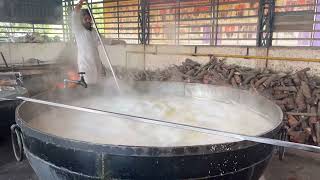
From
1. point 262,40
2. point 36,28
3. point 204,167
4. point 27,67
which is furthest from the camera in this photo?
point 36,28

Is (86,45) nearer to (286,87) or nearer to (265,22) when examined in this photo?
(286,87)

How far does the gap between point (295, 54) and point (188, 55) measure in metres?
2.32

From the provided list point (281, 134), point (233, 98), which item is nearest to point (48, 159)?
point (281, 134)

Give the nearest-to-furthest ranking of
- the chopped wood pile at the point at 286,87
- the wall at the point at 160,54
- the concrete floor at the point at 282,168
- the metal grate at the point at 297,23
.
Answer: the concrete floor at the point at 282,168, the chopped wood pile at the point at 286,87, the metal grate at the point at 297,23, the wall at the point at 160,54

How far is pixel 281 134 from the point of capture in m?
1.76

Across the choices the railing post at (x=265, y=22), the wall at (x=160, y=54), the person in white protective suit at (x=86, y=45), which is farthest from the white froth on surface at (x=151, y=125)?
the railing post at (x=265, y=22)

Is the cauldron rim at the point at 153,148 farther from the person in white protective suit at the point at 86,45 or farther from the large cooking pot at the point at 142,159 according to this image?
the person in white protective suit at the point at 86,45

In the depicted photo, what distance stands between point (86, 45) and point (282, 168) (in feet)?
10.6

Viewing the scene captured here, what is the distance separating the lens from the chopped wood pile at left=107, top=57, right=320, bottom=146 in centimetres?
407

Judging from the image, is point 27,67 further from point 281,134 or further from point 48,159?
point 281,134

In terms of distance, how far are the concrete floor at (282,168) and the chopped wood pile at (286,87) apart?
1.35 ft

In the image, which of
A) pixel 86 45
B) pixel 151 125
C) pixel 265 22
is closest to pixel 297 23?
pixel 265 22

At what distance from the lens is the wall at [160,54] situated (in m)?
5.03

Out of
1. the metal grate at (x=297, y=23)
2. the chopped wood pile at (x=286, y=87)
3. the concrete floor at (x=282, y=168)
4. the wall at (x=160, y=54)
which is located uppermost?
the metal grate at (x=297, y=23)
